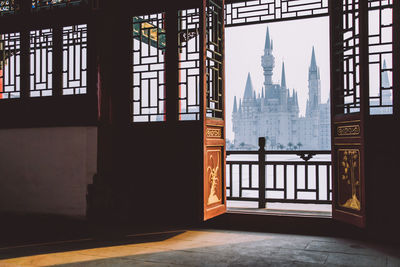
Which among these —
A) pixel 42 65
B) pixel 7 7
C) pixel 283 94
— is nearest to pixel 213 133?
pixel 42 65

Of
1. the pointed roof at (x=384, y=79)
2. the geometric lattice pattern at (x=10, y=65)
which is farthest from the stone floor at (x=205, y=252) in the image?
the geometric lattice pattern at (x=10, y=65)

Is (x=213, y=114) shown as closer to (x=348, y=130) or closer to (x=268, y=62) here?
(x=348, y=130)

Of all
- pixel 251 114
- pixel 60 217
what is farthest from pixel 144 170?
pixel 251 114

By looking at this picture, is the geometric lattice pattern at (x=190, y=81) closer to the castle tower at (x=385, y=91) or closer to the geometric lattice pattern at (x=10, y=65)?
the castle tower at (x=385, y=91)

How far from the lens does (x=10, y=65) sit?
4.32m

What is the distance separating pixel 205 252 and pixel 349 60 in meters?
1.99

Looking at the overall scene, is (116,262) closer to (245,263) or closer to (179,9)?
(245,263)

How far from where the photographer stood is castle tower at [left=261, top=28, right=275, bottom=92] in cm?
2955

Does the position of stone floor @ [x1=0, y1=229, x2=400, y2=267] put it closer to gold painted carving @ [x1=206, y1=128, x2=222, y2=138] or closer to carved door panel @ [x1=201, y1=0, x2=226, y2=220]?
carved door panel @ [x1=201, y1=0, x2=226, y2=220]

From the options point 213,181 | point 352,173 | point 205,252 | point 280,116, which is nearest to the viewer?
point 205,252

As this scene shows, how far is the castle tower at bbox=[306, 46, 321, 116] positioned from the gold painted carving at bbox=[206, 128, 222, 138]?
27581 millimetres

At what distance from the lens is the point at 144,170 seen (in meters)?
3.76

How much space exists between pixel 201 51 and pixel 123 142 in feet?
4.16

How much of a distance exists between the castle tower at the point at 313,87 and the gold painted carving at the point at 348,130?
91.2 feet
